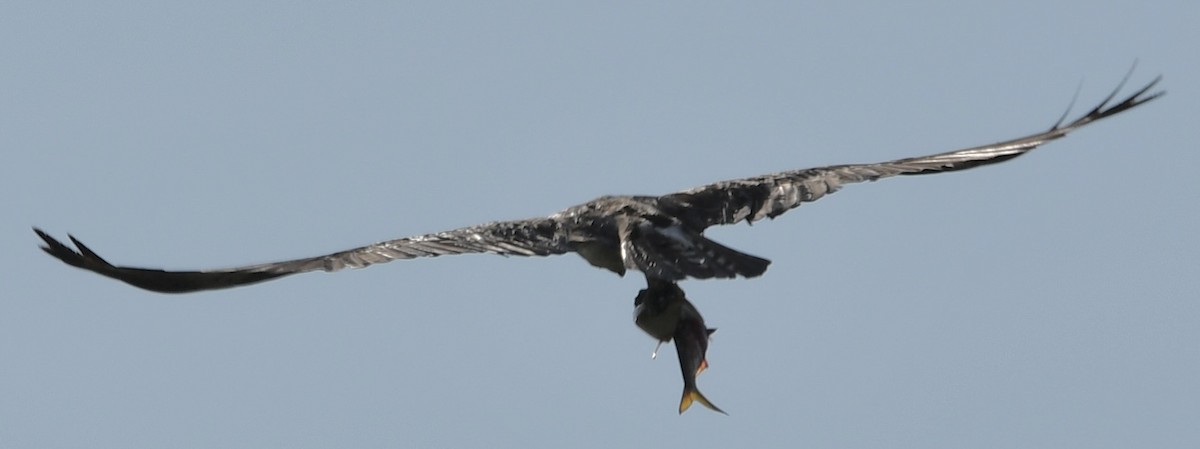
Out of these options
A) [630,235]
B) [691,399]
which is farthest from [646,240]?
[691,399]

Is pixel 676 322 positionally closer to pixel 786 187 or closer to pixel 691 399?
pixel 691 399

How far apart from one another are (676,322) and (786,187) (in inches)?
102

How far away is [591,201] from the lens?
18.3m

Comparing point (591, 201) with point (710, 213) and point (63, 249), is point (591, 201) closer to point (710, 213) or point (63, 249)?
point (710, 213)

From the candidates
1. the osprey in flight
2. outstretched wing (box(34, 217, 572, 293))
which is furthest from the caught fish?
outstretched wing (box(34, 217, 572, 293))

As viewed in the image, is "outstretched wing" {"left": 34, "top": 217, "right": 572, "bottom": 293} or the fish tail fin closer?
the fish tail fin

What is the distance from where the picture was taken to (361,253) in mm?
17812

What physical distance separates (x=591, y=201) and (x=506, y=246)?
38.9 inches

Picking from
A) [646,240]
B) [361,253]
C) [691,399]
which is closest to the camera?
[691,399]

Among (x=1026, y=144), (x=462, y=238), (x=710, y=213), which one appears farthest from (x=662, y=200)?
(x=1026, y=144)

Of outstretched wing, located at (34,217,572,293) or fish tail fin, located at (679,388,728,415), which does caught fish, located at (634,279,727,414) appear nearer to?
fish tail fin, located at (679,388,728,415)

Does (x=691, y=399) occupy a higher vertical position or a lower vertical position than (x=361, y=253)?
lower

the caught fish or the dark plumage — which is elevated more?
the dark plumage

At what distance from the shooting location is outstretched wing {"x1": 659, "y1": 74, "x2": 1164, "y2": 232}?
1806 cm
